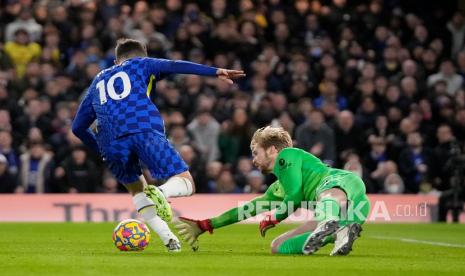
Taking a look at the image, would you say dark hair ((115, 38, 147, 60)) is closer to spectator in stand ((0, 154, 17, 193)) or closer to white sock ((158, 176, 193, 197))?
white sock ((158, 176, 193, 197))

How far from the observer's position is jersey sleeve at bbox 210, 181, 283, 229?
10.6 metres

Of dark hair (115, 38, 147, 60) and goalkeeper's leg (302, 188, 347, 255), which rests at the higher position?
dark hair (115, 38, 147, 60)

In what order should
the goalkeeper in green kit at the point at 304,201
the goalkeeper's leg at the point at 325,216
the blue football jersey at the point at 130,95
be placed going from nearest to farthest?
the goalkeeper's leg at the point at 325,216
the goalkeeper in green kit at the point at 304,201
the blue football jersey at the point at 130,95

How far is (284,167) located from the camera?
32.9 feet

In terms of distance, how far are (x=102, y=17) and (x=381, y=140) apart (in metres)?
5.60

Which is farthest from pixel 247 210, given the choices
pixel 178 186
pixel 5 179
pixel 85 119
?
pixel 5 179

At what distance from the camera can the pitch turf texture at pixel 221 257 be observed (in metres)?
8.55

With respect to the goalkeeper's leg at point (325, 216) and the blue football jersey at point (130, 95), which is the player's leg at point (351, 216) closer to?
the goalkeeper's leg at point (325, 216)

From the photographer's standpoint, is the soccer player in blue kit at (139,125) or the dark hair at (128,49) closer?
the soccer player in blue kit at (139,125)

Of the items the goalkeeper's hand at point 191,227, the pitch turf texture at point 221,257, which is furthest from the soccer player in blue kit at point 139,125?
the pitch turf texture at point 221,257

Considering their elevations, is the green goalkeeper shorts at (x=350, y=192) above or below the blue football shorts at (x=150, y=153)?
below

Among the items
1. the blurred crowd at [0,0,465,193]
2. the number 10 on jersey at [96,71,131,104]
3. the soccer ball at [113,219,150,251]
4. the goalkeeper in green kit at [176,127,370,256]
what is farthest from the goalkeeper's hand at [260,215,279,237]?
the blurred crowd at [0,0,465,193]

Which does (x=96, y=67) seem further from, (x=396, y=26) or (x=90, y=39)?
(x=396, y=26)

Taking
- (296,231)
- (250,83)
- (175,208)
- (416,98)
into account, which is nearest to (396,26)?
(416,98)
